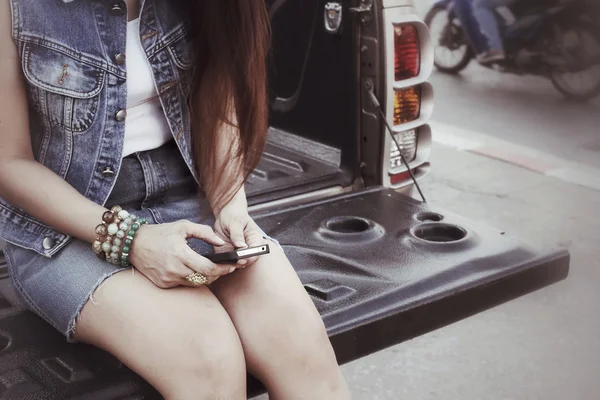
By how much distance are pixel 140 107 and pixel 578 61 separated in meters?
5.87

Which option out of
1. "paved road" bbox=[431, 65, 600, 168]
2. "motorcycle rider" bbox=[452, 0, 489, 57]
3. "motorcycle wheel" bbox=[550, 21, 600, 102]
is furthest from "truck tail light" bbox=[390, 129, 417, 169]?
"motorcycle rider" bbox=[452, 0, 489, 57]

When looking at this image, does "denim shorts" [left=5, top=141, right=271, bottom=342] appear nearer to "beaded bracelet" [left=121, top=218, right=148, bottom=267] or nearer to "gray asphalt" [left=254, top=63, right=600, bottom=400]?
Result: "beaded bracelet" [left=121, top=218, right=148, bottom=267]

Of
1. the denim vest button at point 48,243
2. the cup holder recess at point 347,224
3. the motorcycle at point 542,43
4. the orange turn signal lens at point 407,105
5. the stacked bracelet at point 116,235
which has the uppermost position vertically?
the stacked bracelet at point 116,235

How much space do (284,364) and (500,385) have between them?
1208 mm

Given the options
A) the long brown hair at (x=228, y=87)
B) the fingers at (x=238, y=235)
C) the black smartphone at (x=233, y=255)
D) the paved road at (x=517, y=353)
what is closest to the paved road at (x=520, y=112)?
the paved road at (x=517, y=353)

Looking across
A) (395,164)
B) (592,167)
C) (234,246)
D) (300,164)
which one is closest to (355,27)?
(395,164)

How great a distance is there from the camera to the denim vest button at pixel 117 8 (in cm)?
169

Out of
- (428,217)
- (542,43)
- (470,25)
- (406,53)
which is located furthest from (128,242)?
(470,25)

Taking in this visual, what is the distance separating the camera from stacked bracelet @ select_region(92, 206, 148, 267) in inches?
62.8

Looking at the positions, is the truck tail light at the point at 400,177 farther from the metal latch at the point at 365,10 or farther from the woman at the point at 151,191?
the woman at the point at 151,191

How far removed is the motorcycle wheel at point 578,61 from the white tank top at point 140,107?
217 inches

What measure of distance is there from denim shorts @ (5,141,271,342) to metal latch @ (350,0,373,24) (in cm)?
115

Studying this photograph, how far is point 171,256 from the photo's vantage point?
1543mm

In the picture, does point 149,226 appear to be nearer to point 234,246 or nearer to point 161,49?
point 234,246
